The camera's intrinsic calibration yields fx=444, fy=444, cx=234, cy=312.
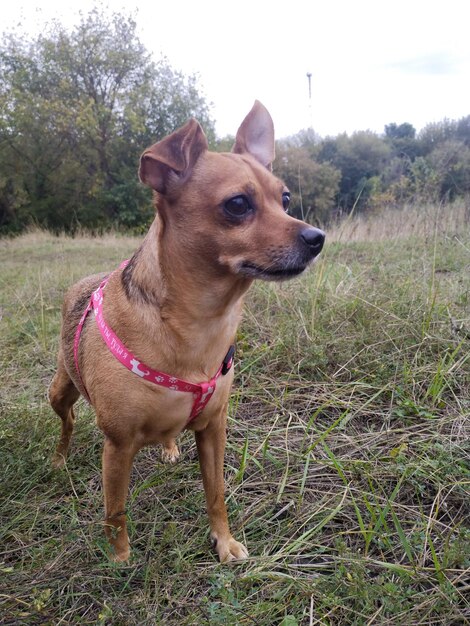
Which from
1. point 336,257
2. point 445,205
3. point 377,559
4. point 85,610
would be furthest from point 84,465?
point 445,205

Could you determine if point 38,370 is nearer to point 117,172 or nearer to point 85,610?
point 85,610

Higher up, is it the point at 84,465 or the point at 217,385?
the point at 217,385

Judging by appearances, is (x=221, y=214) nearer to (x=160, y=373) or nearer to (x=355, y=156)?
(x=160, y=373)

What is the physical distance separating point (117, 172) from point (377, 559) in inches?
1003

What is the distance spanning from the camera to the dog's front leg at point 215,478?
2.22 metres

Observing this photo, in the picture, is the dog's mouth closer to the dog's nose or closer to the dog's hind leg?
the dog's nose

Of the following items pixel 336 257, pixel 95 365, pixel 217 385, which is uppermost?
pixel 95 365

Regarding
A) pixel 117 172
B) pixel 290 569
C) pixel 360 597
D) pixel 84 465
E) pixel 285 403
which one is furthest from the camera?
pixel 117 172

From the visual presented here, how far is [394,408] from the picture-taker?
2.87 metres

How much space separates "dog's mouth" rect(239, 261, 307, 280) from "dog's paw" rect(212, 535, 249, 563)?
133cm

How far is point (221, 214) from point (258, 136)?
81 centimetres

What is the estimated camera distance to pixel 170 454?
2.84 m

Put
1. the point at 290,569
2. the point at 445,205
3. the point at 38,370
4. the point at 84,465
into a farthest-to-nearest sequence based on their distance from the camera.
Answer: the point at 445,205
the point at 38,370
the point at 84,465
the point at 290,569

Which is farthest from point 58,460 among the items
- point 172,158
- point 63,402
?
point 172,158
